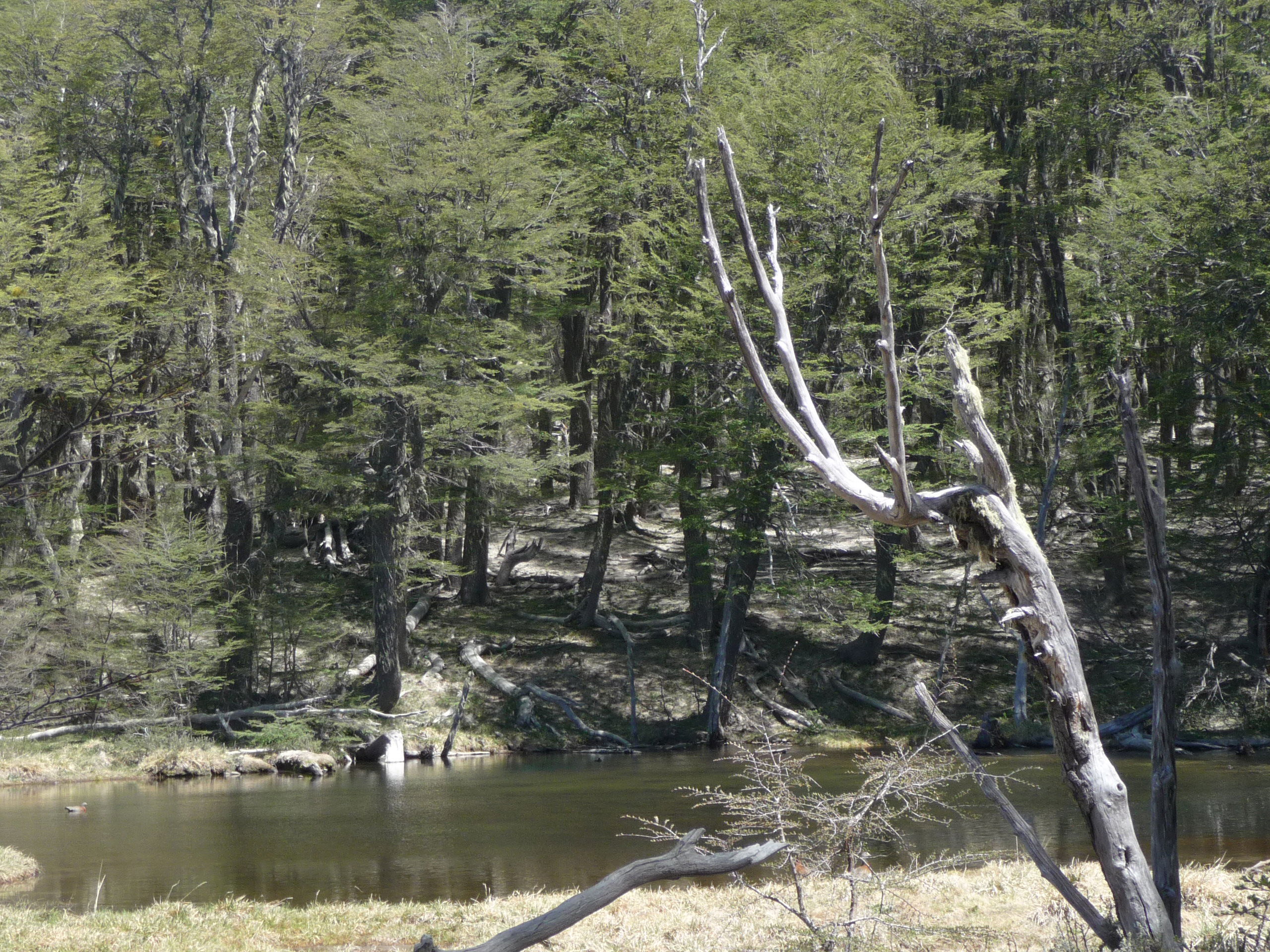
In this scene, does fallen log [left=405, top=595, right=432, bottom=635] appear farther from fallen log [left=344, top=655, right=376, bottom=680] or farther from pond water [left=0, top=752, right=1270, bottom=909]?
pond water [left=0, top=752, right=1270, bottom=909]

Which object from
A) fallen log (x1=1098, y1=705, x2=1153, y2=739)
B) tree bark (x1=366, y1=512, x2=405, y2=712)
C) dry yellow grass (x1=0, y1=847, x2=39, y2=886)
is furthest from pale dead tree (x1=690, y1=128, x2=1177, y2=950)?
tree bark (x1=366, y1=512, x2=405, y2=712)

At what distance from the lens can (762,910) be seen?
8414 mm

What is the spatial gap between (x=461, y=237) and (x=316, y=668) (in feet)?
33.6

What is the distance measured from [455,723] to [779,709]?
6733 mm

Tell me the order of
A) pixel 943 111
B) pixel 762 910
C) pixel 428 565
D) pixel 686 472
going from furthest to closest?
pixel 943 111
pixel 686 472
pixel 428 565
pixel 762 910

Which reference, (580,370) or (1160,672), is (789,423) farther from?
(580,370)

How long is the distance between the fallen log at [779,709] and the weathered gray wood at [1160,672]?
17663mm

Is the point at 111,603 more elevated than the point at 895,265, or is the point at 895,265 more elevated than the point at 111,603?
the point at 895,265

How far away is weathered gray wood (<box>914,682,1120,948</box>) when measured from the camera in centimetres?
504

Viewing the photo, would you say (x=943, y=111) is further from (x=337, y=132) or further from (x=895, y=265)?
(x=337, y=132)

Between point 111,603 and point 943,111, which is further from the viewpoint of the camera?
point 943,111

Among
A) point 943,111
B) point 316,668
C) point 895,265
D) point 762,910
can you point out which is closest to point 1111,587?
point 895,265

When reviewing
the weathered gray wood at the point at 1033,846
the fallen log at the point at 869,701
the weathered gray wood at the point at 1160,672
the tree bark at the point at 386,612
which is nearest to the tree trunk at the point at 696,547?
the fallen log at the point at 869,701

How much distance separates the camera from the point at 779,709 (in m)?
23.4
